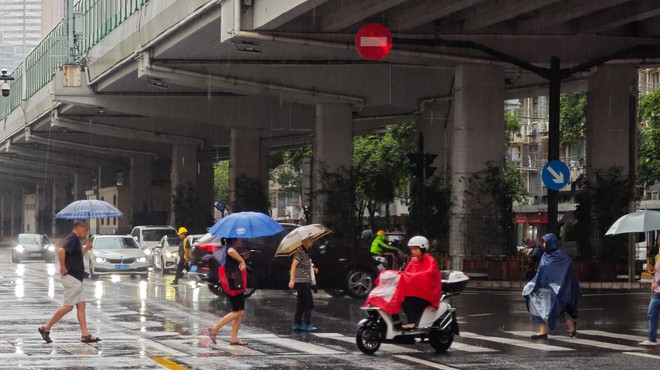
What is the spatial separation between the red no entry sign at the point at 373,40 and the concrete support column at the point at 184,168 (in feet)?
130

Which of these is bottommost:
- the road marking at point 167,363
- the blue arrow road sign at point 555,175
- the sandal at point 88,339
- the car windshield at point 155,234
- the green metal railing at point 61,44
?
the road marking at point 167,363

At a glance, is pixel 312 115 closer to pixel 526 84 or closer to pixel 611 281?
pixel 526 84

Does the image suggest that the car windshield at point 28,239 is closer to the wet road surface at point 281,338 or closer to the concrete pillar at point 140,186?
the concrete pillar at point 140,186

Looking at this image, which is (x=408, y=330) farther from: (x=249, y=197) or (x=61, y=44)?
(x=61, y=44)

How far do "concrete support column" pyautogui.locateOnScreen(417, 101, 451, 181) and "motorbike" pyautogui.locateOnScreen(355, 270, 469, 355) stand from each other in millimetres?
36188

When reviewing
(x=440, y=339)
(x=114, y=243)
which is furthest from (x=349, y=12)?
(x=440, y=339)

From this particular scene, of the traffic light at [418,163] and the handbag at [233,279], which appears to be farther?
the traffic light at [418,163]

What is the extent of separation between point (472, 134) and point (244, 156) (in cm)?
2585

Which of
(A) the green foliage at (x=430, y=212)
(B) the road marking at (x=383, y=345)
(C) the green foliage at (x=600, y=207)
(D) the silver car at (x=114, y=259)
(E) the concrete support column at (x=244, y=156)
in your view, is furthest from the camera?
(E) the concrete support column at (x=244, y=156)

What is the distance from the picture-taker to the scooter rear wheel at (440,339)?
17.1m

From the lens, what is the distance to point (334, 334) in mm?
20266

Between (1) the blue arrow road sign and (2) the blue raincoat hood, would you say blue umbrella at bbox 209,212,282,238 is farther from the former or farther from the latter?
(1) the blue arrow road sign

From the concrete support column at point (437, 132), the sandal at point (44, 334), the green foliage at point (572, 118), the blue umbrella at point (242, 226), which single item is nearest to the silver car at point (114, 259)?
the concrete support column at point (437, 132)

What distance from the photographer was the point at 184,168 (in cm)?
7331
